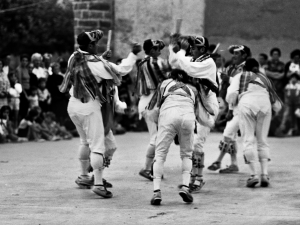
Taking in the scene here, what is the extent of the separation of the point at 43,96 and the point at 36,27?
14.7 metres

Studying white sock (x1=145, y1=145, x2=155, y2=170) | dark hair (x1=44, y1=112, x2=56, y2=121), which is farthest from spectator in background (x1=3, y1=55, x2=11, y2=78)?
white sock (x1=145, y1=145, x2=155, y2=170)

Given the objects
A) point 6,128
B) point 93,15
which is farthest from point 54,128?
point 93,15

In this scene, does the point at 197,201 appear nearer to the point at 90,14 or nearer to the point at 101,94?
the point at 101,94

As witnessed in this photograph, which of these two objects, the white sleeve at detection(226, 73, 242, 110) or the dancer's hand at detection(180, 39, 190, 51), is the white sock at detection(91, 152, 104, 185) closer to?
the dancer's hand at detection(180, 39, 190, 51)

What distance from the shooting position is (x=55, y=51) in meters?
35.2

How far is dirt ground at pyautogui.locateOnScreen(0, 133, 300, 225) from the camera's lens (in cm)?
961

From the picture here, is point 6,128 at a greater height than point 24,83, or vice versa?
point 24,83

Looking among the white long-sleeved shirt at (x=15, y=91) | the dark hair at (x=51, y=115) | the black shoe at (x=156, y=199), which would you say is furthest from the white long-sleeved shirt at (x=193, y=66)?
the dark hair at (x=51, y=115)

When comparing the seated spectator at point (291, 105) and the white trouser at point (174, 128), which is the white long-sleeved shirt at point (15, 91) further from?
the white trouser at point (174, 128)

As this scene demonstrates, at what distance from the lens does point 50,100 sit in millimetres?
20344

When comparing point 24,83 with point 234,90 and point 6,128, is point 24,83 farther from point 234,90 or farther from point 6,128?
point 234,90

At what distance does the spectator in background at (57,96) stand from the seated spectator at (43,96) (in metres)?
0.31

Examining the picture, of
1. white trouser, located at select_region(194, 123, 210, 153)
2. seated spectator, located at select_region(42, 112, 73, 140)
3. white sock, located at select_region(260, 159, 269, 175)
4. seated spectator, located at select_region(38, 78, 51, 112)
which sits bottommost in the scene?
seated spectator, located at select_region(42, 112, 73, 140)

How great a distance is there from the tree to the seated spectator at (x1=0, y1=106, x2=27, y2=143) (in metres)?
13.7
